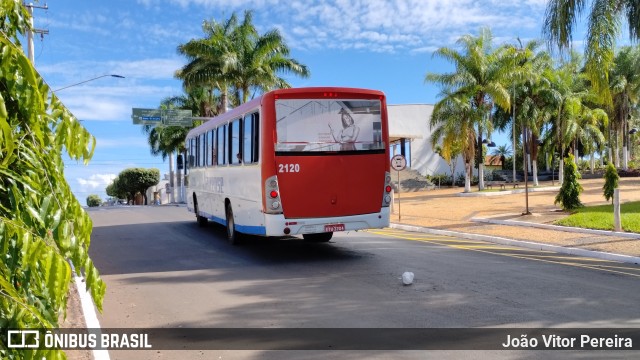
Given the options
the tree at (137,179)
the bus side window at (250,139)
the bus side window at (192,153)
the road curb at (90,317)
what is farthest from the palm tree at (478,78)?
the tree at (137,179)

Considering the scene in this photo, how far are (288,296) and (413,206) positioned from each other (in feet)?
64.2

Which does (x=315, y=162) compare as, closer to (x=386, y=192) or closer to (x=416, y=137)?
(x=386, y=192)

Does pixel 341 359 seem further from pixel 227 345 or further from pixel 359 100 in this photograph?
pixel 359 100

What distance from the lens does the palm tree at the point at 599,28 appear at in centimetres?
1484

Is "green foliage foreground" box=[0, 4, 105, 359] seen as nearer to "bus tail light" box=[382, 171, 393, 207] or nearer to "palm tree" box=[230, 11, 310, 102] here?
"bus tail light" box=[382, 171, 393, 207]

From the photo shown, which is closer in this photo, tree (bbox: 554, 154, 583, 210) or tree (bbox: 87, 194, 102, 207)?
tree (bbox: 554, 154, 583, 210)

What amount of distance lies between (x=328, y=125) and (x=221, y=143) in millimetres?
4191

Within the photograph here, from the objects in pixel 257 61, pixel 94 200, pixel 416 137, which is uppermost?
pixel 257 61

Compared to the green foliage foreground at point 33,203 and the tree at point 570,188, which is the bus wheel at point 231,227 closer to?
the green foliage foreground at point 33,203

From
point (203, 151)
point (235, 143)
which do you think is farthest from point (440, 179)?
point (235, 143)

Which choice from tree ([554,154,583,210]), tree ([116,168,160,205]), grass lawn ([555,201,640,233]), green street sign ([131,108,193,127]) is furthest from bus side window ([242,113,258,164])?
tree ([116,168,160,205])

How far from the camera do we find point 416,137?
45969mm

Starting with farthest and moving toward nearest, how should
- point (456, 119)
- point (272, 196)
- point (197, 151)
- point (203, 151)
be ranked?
1. point (456, 119)
2. point (197, 151)
3. point (203, 151)
4. point (272, 196)

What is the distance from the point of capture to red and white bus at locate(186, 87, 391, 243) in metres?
10.0
